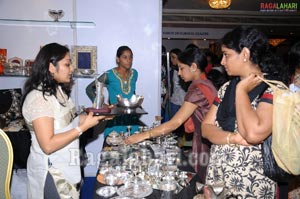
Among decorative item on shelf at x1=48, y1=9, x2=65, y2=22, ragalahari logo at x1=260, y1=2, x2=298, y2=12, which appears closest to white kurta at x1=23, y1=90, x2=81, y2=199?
decorative item on shelf at x1=48, y1=9, x2=65, y2=22

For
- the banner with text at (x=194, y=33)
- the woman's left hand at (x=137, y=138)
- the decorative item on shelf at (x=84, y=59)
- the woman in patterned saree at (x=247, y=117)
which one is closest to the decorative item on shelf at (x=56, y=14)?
the decorative item on shelf at (x=84, y=59)

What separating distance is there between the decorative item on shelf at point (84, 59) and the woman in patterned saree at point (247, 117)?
229 cm

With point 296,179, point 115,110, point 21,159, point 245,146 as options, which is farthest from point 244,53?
point 21,159

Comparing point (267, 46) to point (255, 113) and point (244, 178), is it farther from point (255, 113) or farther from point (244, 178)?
point (244, 178)

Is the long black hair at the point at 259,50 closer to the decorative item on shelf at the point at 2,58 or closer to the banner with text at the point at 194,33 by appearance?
the decorative item on shelf at the point at 2,58

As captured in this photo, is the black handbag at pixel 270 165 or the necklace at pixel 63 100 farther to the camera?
the necklace at pixel 63 100

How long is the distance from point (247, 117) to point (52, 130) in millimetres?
995

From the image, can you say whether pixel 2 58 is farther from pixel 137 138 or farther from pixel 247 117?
pixel 247 117

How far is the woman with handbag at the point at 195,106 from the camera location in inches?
77.1

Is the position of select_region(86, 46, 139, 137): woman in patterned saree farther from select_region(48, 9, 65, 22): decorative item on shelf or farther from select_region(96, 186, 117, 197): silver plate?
select_region(96, 186, 117, 197): silver plate

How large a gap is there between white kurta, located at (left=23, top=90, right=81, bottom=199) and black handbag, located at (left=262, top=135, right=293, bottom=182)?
1.04 meters

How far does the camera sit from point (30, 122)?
5.06ft

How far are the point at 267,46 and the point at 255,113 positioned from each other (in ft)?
1.18

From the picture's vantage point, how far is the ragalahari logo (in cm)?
749
